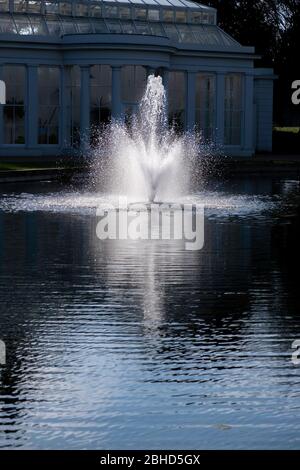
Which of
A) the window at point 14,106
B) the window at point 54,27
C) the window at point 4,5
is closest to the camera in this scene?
the window at point 4,5

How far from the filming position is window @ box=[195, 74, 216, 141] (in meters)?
51.8

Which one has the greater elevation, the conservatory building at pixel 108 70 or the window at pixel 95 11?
the window at pixel 95 11

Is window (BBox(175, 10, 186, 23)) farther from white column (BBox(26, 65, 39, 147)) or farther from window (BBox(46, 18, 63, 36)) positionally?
white column (BBox(26, 65, 39, 147))

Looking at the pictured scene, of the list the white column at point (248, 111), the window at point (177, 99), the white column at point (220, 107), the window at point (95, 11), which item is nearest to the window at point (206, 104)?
the white column at point (220, 107)

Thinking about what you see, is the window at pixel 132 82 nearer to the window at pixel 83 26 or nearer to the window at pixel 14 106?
the window at pixel 83 26

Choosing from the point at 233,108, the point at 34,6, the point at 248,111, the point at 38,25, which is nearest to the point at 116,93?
the point at 38,25

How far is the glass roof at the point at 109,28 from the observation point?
157 ft

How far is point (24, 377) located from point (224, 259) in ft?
25.3

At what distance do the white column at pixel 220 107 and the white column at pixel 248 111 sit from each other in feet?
4.47

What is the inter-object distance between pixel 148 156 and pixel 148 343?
Result: 72.7ft

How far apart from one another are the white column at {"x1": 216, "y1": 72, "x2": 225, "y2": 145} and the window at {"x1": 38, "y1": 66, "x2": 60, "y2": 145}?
7873 mm

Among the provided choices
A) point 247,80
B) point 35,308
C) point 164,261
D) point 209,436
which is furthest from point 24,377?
point 247,80

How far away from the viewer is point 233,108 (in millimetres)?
52719

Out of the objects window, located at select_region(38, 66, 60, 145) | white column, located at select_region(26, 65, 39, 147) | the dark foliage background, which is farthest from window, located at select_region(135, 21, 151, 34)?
the dark foliage background
